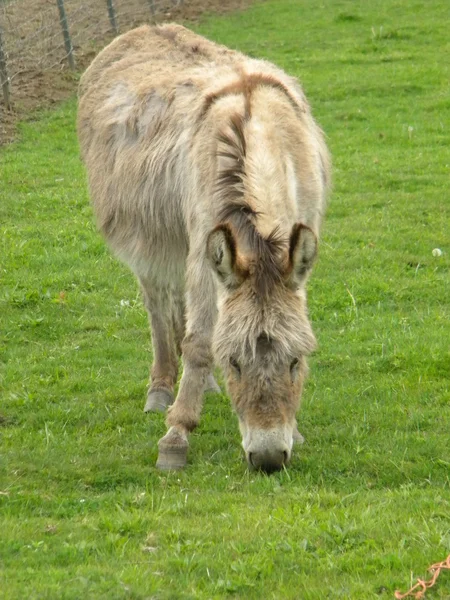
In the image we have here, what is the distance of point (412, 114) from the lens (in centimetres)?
1510

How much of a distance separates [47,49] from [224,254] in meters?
13.4

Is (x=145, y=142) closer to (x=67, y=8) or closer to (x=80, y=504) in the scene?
(x=80, y=504)

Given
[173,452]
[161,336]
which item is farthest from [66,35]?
[173,452]

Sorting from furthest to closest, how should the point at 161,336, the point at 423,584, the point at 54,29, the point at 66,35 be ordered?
1. the point at 54,29
2. the point at 66,35
3. the point at 161,336
4. the point at 423,584

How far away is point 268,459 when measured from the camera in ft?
16.4

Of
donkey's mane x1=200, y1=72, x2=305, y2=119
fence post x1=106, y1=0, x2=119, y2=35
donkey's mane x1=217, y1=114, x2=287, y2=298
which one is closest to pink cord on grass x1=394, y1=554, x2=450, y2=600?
donkey's mane x1=217, y1=114, x2=287, y2=298

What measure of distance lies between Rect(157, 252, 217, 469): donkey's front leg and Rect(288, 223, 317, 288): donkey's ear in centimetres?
70

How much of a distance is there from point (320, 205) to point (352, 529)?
88.4 inches

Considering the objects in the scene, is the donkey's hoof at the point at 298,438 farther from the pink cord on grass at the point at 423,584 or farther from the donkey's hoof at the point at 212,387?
the pink cord on grass at the point at 423,584

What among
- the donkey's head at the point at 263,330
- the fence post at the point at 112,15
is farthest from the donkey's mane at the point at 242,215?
the fence post at the point at 112,15

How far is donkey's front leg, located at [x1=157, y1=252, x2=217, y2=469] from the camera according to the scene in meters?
5.70

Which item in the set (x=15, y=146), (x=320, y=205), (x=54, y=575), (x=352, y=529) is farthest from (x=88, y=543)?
(x=15, y=146)

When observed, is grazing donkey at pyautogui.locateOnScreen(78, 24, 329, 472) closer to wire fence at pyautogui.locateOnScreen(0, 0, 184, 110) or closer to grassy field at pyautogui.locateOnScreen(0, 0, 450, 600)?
grassy field at pyautogui.locateOnScreen(0, 0, 450, 600)

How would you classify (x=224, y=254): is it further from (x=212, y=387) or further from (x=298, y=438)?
(x=212, y=387)
